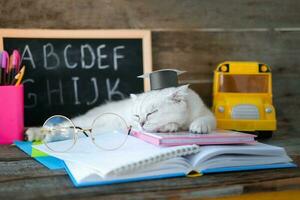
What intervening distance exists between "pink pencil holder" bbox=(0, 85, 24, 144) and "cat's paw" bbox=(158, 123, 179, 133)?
0.37 m

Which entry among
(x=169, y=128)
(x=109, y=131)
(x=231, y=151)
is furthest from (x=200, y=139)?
(x=109, y=131)

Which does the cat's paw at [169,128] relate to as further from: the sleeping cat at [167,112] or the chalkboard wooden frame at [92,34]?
the chalkboard wooden frame at [92,34]

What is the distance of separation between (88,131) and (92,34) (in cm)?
39

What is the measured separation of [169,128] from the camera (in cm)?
97

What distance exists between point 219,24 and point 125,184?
800 mm

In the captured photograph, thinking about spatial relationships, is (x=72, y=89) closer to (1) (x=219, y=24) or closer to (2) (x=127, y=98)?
(2) (x=127, y=98)

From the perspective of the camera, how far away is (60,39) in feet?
3.90

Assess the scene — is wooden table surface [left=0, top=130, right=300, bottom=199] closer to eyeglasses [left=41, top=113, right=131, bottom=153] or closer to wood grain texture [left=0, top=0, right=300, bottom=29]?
eyeglasses [left=41, top=113, right=131, bottom=153]

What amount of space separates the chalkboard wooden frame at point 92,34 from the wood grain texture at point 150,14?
0.9 inches

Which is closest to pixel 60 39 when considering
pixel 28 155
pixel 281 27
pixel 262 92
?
pixel 28 155

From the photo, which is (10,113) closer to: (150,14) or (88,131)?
(88,131)

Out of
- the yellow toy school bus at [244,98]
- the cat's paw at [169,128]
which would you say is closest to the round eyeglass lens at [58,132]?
the cat's paw at [169,128]

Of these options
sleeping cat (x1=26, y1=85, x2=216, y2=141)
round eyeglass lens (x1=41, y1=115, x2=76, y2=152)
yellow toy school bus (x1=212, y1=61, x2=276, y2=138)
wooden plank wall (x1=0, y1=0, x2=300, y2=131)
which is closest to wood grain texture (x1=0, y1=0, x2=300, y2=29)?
wooden plank wall (x1=0, y1=0, x2=300, y2=131)

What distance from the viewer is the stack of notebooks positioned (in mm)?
668
